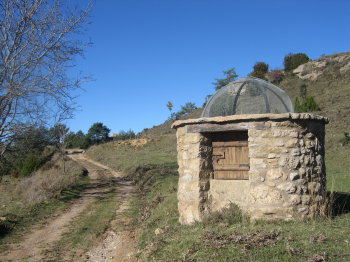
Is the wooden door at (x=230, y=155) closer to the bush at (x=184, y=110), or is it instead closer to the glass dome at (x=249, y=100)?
the glass dome at (x=249, y=100)

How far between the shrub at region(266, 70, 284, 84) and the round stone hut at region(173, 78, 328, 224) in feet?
127

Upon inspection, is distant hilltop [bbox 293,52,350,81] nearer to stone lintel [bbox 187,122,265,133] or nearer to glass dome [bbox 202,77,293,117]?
glass dome [bbox 202,77,293,117]

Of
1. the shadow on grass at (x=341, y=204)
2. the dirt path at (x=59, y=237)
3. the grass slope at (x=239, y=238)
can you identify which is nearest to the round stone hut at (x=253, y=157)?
the grass slope at (x=239, y=238)

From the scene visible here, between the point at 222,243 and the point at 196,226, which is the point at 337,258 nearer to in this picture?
the point at 222,243

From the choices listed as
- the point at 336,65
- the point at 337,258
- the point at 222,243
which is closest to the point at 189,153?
the point at 222,243

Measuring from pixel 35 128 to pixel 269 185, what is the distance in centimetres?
925

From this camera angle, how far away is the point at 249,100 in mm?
7453

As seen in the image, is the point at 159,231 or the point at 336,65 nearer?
the point at 159,231

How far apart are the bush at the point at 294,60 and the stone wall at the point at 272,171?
4373 cm

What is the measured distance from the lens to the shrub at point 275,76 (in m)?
44.5

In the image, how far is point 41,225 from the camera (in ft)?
30.3

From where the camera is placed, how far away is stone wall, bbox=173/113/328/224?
20.8ft

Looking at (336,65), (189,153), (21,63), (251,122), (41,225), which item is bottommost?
(41,225)

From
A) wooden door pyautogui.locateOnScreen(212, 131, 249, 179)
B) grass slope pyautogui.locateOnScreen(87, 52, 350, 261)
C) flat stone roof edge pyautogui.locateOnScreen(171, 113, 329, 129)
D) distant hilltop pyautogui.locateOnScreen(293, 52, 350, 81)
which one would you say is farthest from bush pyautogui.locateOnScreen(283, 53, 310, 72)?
flat stone roof edge pyautogui.locateOnScreen(171, 113, 329, 129)
